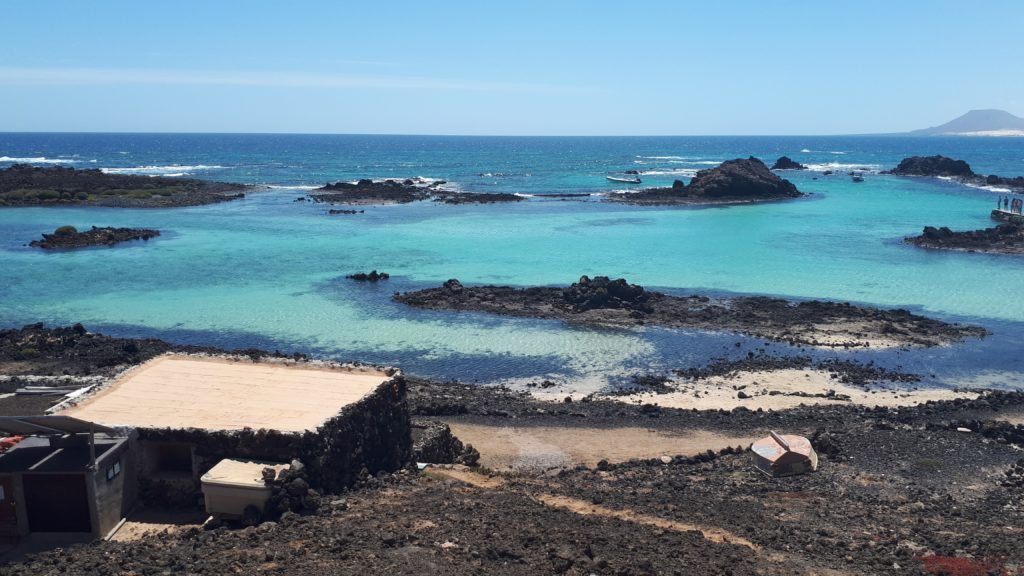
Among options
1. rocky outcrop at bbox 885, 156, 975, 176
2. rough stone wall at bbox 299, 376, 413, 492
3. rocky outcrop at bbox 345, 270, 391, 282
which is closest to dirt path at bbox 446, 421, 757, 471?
rough stone wall at bbox 299, 376, 413, 492

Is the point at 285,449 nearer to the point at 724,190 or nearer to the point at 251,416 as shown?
the point at 251,416

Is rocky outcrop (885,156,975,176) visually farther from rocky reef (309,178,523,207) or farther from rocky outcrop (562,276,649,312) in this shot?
rocky outcrop (562,276,649,312)

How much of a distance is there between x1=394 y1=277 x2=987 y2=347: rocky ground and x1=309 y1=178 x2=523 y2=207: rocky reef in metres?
43.4

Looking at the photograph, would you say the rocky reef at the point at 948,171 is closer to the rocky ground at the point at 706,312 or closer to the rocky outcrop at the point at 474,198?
the rocky outcrop at the point at 474,198

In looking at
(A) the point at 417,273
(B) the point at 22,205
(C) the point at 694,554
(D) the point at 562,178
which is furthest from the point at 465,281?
(D) the point at 562,178

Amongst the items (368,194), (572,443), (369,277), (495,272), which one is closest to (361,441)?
(572,443)

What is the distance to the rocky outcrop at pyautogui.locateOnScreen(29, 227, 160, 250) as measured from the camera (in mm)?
52016

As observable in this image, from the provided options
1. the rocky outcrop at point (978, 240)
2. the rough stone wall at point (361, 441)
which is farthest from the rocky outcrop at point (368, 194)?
the rough stone wall at point (361, 441)

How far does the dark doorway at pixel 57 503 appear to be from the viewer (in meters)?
12.7

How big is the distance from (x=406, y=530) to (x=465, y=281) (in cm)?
3129

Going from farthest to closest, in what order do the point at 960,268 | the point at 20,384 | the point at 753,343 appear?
the point at 960,268
the point at 753,343
the point at 20,384

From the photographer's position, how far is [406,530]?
12.9 m

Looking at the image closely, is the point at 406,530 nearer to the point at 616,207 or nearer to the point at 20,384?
the point at 20,384

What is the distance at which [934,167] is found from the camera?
11619 cm
